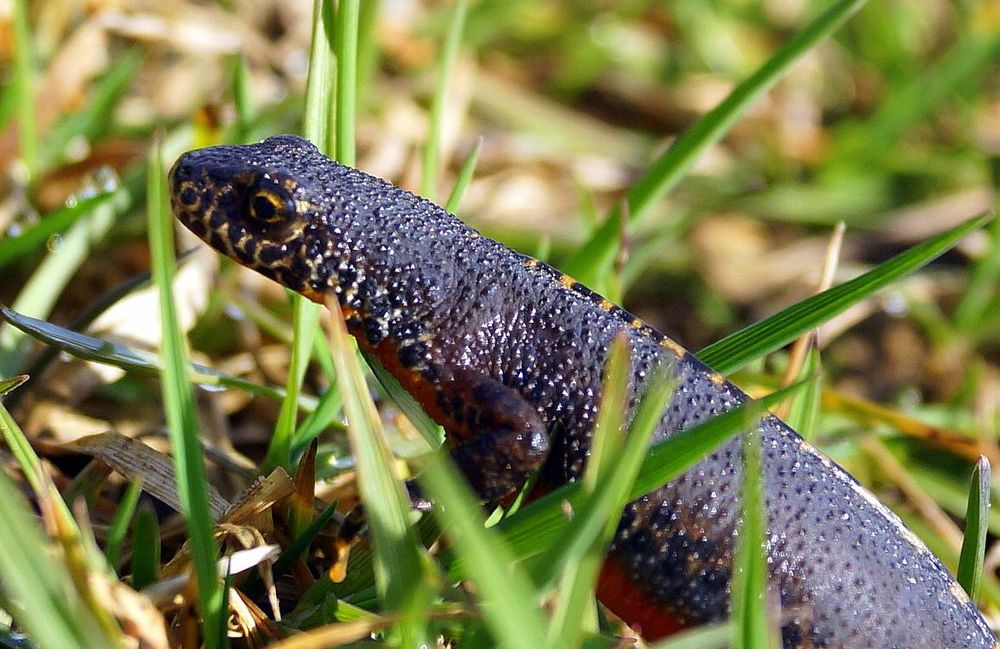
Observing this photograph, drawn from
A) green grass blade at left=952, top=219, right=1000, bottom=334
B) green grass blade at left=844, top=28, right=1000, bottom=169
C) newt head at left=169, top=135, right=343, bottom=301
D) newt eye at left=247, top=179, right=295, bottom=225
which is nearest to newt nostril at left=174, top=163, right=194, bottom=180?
newt head at left=169, top=135, right=343, bottom=301

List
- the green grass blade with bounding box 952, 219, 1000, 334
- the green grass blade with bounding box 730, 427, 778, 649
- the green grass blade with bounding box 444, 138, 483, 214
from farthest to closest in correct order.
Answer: the green grass blade with bounding box 952, 219, 1000, 334
the green grass blade with bounding box 444, 138, 483, 214
the green grass blade with bounding box 730, 427, 778, 649

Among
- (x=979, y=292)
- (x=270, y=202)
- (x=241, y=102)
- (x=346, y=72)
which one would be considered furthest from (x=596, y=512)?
(x=979, y=292)

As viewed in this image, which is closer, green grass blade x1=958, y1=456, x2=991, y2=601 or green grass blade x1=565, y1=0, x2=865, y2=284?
green grass blade x1=958, y1=456, x2=991, y2=601

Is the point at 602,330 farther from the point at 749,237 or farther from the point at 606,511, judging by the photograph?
the point at 749,237

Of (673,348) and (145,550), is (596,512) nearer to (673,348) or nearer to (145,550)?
(673,348)

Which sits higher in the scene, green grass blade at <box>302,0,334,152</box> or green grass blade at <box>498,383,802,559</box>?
green grass blade at <box>302,0,334,152</box>

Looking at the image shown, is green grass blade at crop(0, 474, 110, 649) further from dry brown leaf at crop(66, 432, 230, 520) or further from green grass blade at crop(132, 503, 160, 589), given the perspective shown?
dry brown leaf at crop(66, 432, 230, 520)

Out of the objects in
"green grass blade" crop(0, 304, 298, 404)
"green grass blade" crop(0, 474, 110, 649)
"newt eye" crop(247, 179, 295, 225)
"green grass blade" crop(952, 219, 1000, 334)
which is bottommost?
"green grass blade" crop(0, 474, 110, 649)
